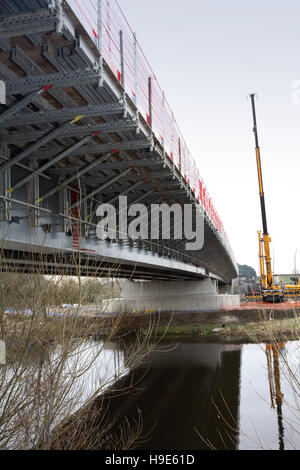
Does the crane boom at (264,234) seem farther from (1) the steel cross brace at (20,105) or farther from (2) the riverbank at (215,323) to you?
(1) the steel cross brace at (20,105)

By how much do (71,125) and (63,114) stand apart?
0.70 metres

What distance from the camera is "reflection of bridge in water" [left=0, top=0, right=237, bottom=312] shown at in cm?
663

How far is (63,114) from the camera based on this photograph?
848 centimetres

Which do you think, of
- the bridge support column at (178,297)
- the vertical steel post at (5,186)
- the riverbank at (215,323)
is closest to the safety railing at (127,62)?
the vertical steel post at (5,186)

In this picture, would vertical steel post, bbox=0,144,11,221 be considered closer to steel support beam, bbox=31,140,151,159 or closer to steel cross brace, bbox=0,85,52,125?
steel support beam, bbox=31,140,151,159

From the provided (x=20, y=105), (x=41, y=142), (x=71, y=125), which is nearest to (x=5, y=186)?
(x=41, y=142)

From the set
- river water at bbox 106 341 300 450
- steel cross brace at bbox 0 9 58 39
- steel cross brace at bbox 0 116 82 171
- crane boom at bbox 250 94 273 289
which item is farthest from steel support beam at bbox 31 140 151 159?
crane boom at bbox 250 94 273 289

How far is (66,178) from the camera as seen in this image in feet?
41.1

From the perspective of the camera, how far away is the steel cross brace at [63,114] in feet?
27.6

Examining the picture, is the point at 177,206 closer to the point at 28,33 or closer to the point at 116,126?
the point at 116,126

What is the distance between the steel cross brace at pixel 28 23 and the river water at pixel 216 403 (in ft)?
19.8
